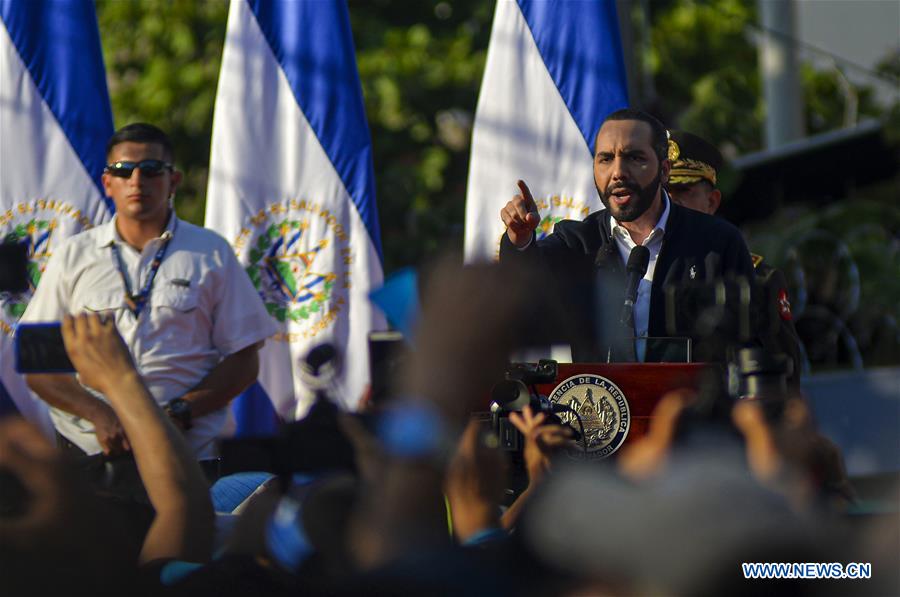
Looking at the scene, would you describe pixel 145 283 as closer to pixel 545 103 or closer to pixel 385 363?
pixel 385 363

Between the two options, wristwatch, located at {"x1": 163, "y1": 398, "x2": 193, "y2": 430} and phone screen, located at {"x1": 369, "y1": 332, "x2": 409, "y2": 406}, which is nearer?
phone screen, located at {"x1": 369, "y1": 332, "x2": 409, "y2": 406}

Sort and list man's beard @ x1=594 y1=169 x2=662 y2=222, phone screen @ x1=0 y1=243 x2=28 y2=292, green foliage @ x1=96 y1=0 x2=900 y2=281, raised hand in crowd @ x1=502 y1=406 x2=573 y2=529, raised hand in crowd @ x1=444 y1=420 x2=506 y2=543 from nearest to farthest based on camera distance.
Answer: raised hand in crowd @ x1=444 y1=420 x2=506 y2=543 → raised hand in crowd @ x1=502 y1=406 x2=573 y2=529 → phone screen @ x1=0 y1=243 x2=28 y2=292 → man's beard @ x1=594 y1=169 x2=662 y2=222 → green foliage @ x1=96 y1=0 x2=900 y2=281

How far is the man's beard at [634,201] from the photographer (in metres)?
3.12

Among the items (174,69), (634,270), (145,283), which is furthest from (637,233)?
(174,69)

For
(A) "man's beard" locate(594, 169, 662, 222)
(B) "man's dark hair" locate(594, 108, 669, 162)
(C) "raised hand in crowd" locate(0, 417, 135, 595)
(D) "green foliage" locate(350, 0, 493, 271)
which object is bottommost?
(C) "raised hand in crowd" locate(0, 417, 135, 595)

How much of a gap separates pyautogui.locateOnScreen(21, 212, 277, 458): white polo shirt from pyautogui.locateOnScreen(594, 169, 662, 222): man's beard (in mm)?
1394

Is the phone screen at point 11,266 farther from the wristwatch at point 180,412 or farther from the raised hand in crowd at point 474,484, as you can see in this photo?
the raised hand in crowd at point 474,484

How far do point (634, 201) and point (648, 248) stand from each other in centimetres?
12

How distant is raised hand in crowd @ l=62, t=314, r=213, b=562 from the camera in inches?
68.6

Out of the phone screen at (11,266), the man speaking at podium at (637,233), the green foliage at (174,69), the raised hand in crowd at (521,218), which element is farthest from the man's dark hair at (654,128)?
the green foliage at (174,69)

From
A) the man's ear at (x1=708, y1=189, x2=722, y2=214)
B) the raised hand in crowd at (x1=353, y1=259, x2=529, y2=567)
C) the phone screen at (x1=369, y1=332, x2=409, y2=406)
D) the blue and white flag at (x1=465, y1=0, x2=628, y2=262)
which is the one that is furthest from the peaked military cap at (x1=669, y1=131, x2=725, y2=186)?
the raised hand in crowd at (x1=353, y1=259, x2=529, y2=567)

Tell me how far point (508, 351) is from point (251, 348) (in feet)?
9.25

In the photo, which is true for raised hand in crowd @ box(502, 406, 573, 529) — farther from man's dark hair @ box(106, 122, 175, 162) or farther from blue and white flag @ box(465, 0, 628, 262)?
blue and white flag @ box(465, 0, 628, 262)

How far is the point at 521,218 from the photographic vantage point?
2680 millimetres
